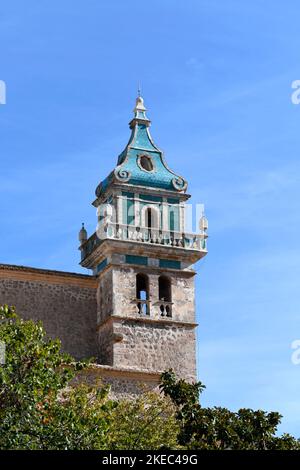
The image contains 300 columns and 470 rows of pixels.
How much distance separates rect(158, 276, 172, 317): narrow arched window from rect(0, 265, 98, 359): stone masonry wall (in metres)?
2.54

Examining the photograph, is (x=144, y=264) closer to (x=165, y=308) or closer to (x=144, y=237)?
(x=144, y=237)

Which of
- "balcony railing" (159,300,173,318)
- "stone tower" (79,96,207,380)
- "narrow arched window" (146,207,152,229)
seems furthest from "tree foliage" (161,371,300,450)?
"narrow arched window" (146,207,152,229)

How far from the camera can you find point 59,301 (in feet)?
148

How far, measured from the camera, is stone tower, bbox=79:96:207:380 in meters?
44.6

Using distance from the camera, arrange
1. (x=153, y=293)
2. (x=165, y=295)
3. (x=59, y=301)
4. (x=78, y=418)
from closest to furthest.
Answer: (x=78, y=418), (x=59, y=301), (x=153, y=293), (x=165, y=295)

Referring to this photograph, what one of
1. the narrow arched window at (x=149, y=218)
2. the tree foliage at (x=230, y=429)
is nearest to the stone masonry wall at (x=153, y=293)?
the narrow arched window at (x=149, y=218)

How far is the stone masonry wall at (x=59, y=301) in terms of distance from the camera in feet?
146

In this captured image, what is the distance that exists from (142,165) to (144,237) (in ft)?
10.5

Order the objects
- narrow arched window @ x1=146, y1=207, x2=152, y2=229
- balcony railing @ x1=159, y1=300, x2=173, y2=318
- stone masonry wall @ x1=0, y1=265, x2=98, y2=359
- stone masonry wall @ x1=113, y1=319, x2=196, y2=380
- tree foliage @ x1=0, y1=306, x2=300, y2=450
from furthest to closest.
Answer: narrow arched window @ x1=146, y1=207, x2=152, y2=229 < balcony railing @ x1=159, y1=300, x2=173, y2=318 < stone masonry wall @ x1=0, y1=265, x2=98, y2=359 < stone masonry wall @ x1=113, y1=319, x2=196, y2=380 < tree foliage @ x1=0, y1=306, x2=300, y2=450

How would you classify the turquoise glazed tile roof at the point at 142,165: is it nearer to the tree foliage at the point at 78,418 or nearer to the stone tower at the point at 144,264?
the stone tower at the point at 144,264

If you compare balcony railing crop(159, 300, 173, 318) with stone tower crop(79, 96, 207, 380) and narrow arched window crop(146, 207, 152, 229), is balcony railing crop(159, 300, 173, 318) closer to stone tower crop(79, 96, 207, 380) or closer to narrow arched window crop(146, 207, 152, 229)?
stone tower crop(79, 96, 207, 380)

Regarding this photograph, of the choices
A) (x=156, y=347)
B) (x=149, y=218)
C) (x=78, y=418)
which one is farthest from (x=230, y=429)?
(x=149, y=218)

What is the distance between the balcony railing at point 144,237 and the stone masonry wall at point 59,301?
1.76 meters
